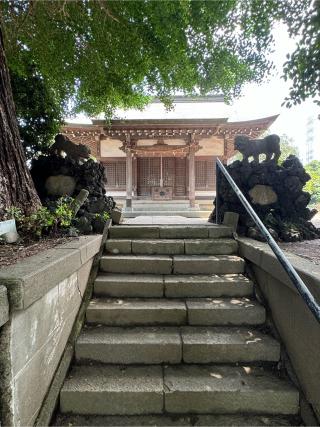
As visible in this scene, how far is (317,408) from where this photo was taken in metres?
1.59

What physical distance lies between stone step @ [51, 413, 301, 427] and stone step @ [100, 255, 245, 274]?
133cm

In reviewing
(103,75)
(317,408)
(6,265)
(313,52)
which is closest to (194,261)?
(317,408)

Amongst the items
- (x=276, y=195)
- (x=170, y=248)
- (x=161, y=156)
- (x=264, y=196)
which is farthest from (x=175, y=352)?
(x=161, y=156)

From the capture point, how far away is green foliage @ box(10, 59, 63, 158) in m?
4.32

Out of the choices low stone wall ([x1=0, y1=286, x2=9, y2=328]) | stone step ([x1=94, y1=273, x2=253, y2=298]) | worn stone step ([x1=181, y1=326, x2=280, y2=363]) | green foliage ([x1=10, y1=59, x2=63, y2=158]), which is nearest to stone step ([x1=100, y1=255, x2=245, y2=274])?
stone step ([x1=94, y1=273, x2=253, y2=298])

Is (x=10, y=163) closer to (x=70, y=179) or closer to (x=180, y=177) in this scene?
(x=70, y=179)

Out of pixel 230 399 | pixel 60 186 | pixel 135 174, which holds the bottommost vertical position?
pixel 230 399

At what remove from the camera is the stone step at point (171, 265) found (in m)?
2.80

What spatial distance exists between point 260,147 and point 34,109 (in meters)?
4.07

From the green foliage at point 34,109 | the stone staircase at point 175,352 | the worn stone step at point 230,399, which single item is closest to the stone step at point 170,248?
the stone staircase at point 175,352

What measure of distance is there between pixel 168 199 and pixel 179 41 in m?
8.63

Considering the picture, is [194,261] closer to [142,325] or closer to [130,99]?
[142,325]

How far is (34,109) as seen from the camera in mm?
4379

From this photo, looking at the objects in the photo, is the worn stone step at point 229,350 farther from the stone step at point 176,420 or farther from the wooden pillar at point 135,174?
the wooden pillar at point 135,174
